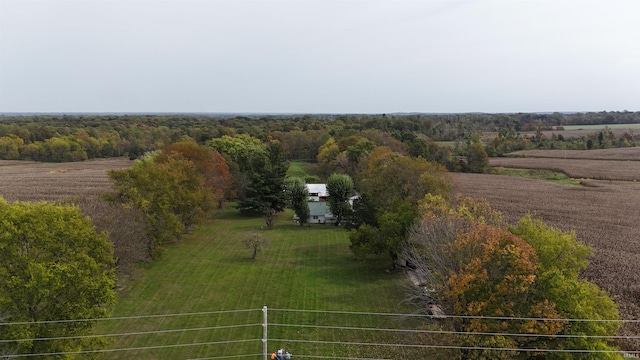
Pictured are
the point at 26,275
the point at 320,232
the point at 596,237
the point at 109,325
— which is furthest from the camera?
the point at 320,232

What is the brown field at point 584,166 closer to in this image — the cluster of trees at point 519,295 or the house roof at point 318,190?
the house roof at point 318,190

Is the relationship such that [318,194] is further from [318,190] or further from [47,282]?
[47,282]

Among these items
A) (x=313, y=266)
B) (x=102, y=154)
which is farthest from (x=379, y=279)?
(x=102, y=154)

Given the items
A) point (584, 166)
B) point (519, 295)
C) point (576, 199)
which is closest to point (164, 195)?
point (519, 295)

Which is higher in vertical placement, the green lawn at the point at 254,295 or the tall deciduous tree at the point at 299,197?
the tall deciduous tree at the point at 299,197

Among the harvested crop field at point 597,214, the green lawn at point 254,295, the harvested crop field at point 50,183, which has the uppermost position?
the harvested crop field at point 50,183

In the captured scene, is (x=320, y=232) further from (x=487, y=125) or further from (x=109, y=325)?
(x=487, y=125)

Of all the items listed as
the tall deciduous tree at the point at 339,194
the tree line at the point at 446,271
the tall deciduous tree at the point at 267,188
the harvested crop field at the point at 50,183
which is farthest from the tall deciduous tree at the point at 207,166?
the tree line at the point at 446,271
